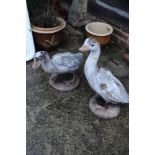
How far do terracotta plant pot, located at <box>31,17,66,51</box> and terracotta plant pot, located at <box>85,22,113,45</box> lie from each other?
1.09 ft

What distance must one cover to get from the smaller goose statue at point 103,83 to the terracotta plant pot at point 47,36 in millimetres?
814

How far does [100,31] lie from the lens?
3258mm

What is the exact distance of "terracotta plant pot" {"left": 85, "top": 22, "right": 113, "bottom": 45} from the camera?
3068 millimetres

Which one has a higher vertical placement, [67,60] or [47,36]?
[67,60]

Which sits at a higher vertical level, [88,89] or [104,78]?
[104,78]

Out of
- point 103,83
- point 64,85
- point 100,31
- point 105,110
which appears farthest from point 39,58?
point 100,31

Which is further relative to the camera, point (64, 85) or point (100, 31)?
point (100, 31)

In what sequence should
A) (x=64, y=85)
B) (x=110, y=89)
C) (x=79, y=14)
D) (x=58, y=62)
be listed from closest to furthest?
(x=110, y=89) < (x=58, y=62) < (x=64, y=85) < (x=79, y=14)

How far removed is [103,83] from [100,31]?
125 cm

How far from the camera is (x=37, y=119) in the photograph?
2.31 m

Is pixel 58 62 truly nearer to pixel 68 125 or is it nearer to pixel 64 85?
pixel 64 85
